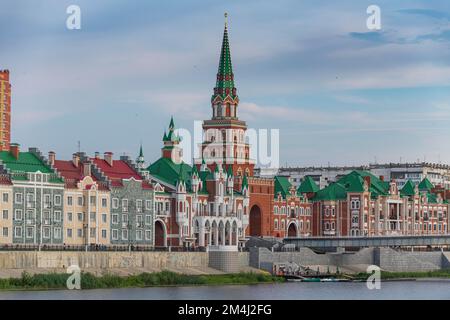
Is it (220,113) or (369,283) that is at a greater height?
(220,113)

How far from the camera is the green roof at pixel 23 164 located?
452 feet

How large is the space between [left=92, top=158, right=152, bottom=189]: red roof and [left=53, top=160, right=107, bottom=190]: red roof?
241 centimetres

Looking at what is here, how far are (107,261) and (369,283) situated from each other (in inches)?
973

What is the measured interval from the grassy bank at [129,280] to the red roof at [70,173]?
1584cm

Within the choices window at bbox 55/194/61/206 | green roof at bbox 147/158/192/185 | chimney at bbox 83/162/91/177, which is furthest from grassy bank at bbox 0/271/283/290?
green roof at bbox 147/158/192/185

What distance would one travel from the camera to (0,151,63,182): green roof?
452 feet

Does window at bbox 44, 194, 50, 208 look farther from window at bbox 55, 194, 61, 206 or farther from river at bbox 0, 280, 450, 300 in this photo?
river at bbox 0, 280, 450, 300

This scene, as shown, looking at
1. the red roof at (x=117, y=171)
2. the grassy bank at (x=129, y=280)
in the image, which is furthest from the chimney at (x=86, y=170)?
the grassy bank at (x=129, y=280)

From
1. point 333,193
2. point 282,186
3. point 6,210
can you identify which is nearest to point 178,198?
point 6,210
